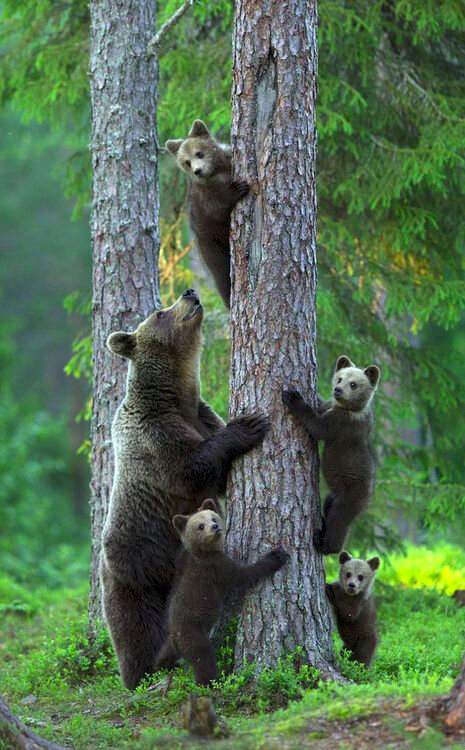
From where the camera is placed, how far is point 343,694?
5496mm

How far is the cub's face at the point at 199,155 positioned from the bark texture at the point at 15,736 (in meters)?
3.95

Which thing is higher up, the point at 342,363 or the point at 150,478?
the point at 342,363

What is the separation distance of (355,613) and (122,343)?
8.98 ft

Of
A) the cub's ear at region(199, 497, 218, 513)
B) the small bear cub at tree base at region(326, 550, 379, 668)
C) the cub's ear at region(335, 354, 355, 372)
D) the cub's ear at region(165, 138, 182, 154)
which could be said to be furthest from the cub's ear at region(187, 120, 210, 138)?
the small bear cub at tree base at region(326, 550, 379, 668)

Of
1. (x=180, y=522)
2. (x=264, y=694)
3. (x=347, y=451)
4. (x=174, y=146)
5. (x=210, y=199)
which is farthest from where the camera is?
(x=174, y=146)

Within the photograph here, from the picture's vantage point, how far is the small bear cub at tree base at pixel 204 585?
253 inches

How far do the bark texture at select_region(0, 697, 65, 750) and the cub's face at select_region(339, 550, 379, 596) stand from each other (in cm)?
257

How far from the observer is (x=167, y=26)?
887cm

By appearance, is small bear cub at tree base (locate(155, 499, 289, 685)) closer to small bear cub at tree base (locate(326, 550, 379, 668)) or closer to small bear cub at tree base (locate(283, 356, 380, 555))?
small bear cub at tree base (locate(283, 356, 380, 555))

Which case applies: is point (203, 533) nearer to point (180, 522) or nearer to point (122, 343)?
point (180, 522)

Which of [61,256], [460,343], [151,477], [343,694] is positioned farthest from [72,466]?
[343,694]

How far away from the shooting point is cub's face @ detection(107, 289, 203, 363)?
7.89 metres

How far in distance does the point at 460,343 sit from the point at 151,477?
15.5 meters

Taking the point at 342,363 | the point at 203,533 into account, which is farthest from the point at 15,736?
the point at 342,363
